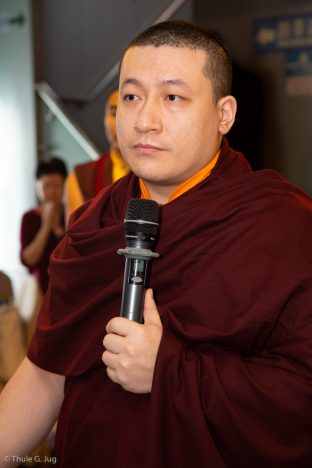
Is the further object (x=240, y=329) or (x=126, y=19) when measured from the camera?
(x=126, y=19)

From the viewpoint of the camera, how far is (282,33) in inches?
220

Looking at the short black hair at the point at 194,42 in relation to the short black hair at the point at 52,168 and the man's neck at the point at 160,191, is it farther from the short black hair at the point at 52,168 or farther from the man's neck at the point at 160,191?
the short black hair at the point at 52,168

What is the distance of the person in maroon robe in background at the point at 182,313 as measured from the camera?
3.45 ft

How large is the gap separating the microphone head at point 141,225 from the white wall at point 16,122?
4.70 m

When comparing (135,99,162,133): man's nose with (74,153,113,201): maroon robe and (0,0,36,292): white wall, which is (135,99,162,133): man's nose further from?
(0,0,36,292): white wall

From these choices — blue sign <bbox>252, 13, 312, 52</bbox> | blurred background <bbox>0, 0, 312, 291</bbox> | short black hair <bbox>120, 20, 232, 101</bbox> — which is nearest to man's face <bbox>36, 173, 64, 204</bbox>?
blurred background <bbox>0, 0, 312, 291</bbox>

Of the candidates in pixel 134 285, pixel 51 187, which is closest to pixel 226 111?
pixel 134 285

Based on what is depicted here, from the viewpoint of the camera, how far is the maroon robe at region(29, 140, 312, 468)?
3.44 feet

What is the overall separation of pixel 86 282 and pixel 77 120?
16.8 feet

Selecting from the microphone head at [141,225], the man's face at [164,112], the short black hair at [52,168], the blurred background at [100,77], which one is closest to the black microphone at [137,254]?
the microphone head at [141,225]

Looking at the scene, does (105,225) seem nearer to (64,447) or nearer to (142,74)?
(142,74)

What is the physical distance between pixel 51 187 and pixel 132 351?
2649 millimetres

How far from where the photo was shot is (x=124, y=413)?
44.4 inches

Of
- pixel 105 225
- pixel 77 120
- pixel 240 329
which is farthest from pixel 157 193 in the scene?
pixel 77 120
